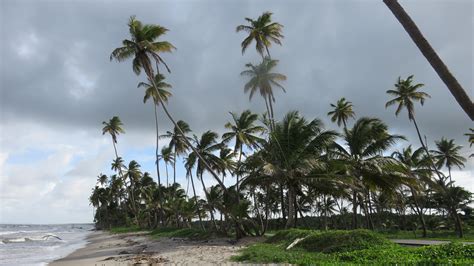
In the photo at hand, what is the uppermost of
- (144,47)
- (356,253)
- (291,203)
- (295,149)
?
(144,47)

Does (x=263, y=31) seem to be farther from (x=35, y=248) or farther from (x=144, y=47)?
(x=35, y=248)

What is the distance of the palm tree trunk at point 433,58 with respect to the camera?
6680mm

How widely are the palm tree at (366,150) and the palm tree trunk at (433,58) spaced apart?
652 inches

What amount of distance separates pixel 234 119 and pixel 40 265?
18.5 m

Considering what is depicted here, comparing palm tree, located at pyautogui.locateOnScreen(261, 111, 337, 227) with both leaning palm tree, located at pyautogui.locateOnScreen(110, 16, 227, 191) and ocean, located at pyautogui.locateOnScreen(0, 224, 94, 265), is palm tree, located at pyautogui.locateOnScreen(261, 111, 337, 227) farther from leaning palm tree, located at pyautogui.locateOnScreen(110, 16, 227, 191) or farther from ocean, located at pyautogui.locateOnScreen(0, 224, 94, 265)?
ocean, located at pyautogui.locateOnScreen(0, 224, 94, 265)

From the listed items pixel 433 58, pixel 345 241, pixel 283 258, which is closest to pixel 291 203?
pixel 345 241

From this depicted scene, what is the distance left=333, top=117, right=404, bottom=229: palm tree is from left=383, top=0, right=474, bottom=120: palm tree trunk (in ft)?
54.4

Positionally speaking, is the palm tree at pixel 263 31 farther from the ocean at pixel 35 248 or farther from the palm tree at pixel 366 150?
the ocean at pixel 35 248

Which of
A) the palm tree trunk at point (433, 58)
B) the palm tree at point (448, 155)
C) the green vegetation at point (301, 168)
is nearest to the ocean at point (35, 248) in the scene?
the green vegetation at point (301, 168)

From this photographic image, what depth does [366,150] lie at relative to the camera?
2538cm

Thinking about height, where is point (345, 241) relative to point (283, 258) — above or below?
above

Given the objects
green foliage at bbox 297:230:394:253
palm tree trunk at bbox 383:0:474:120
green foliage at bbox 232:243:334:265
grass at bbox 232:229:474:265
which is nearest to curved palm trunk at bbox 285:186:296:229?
grass at bbox 232:229:474:265

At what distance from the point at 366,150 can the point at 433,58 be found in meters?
19.1

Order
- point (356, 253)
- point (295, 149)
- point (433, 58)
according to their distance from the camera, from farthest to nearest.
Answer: point (295, 149)
point (356, 253)
point (433, 58)
